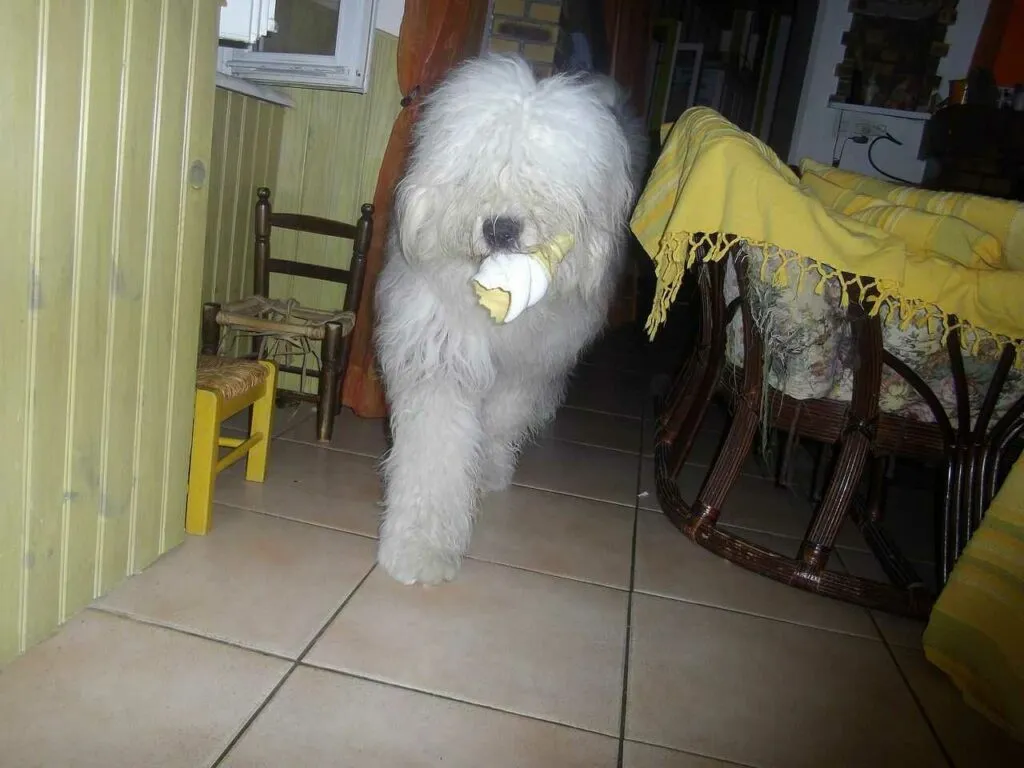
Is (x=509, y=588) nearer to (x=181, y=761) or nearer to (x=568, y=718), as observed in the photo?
(x=568, y=718)

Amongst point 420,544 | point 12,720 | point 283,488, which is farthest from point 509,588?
point 12,720

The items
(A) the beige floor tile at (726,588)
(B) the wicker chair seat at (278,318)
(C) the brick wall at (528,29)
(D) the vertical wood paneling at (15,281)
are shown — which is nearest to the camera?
(D) the vertical wood paneling at (15,281)

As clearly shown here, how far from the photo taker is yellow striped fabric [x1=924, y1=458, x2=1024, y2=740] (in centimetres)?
143

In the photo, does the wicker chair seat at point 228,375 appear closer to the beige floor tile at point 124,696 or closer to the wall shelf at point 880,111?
the beige floor tile at point 124,696

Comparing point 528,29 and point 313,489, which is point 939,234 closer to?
point 313,489

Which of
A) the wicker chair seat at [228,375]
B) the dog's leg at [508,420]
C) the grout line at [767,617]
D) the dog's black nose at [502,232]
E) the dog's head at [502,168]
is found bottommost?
the grout line at [767,617]

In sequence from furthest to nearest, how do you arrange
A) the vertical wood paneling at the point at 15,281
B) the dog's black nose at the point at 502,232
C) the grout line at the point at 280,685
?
1. the dog's black nose at the point at 502,232
2. the grout line at the point at 280,685
3. the vertical wood paneling at the point at 15,281

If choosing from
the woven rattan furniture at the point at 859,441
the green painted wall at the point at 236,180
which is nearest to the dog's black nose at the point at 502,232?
the woven rattan furniture at the point at 859,441

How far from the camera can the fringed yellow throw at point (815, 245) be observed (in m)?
1.48

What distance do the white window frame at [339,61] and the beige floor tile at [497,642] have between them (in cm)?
168

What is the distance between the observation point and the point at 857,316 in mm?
1701

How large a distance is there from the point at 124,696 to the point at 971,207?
6.96ft

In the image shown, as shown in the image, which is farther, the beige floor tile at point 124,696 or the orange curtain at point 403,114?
the orange curtain at point 403,114

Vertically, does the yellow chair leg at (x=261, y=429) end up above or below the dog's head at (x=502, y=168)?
below
